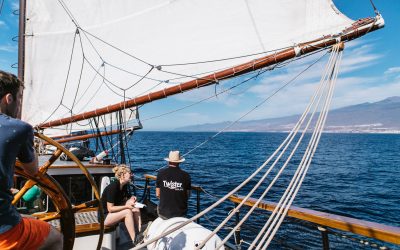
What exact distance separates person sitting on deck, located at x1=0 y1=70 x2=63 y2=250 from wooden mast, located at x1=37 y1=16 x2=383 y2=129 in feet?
14.9

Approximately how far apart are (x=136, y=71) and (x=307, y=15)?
4361mm

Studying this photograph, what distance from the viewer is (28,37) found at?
351 inches

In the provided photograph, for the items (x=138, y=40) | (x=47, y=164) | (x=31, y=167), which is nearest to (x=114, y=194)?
(x=47, y=164)

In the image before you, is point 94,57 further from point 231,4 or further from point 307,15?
point 307,15

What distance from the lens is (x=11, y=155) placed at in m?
1.69

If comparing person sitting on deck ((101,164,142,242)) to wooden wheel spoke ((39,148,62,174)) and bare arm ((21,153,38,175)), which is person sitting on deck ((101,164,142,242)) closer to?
wooden wheel spoke ((39,148,62,174))

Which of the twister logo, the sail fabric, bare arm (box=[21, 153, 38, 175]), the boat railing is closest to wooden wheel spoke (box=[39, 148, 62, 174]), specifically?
bare arm (box=[21, 153, 38, 175])

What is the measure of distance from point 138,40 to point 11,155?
6516mm

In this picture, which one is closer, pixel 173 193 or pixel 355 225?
pixel 355 225

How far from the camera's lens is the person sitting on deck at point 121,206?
4766 millimetres

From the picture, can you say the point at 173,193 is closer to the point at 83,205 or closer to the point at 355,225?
the point at 83,205

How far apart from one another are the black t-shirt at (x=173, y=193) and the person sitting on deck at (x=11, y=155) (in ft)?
9.36

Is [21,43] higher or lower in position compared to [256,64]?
higher

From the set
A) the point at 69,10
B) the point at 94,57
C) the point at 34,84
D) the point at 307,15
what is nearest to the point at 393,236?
the point at 307,15
